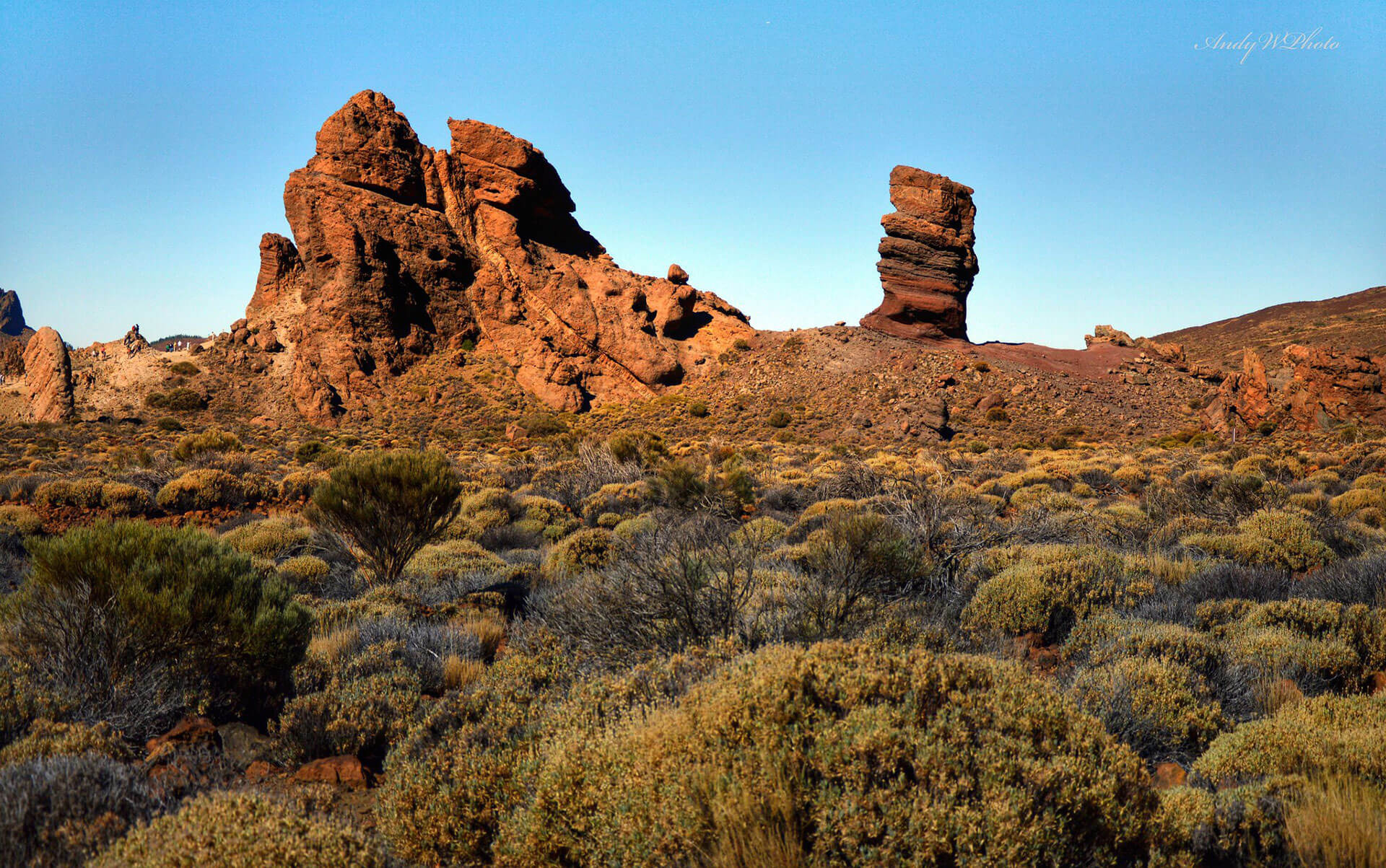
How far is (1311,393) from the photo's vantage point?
2714 centimetres

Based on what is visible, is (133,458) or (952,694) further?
(133,458)

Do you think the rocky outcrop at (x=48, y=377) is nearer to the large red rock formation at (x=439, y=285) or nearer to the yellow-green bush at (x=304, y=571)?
the large red rock formation at (x=439, y=285)

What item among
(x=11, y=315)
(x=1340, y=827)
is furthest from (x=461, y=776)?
(x=11, y=315)

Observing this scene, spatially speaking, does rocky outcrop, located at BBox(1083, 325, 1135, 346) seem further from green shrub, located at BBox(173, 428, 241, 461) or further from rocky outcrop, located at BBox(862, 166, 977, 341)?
green shrub, located at BBox(173, 428, 241, 461)

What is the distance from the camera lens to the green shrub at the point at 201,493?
1405cm

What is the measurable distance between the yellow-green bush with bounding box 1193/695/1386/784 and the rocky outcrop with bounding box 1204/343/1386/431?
2913 centimetres

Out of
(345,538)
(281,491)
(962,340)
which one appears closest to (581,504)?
(345,538)

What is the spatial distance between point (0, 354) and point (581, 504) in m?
41.6

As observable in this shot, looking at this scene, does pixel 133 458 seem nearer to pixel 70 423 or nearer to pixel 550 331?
pixel 70 423

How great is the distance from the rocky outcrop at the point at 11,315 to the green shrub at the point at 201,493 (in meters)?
193

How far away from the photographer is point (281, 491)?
15.7m

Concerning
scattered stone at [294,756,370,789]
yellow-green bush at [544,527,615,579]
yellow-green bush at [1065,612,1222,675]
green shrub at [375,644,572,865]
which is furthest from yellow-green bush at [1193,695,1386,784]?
yellow-green bush at [544,527,615,579]

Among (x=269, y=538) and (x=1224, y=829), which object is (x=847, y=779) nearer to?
(x=1224, y=829)

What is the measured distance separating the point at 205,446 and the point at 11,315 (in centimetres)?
20032
